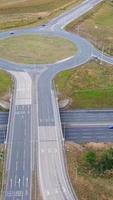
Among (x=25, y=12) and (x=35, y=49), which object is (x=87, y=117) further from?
(x=25, y=12)

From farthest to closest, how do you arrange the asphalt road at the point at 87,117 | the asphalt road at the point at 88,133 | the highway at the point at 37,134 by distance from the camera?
the asphalt road at the point at 87,117, the asphalt road at the point at 88,133, the highway at the point at 37,134

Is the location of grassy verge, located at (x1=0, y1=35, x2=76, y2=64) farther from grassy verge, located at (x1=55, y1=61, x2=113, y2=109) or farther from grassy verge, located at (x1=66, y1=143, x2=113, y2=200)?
grassy verge, located at (x1=66, y1=143, x2=113, y2=200)

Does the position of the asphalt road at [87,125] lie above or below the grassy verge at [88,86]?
below

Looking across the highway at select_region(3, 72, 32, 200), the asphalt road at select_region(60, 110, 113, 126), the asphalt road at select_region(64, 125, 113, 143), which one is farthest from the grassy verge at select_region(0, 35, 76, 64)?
the asphalt road at select_region(64, 125, 113, 143)

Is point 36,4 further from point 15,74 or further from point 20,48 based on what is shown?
point 15,74

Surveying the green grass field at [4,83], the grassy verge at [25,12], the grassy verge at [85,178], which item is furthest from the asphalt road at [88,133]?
the grassy verge at [25,12]

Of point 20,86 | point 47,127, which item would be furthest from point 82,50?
point 47,127

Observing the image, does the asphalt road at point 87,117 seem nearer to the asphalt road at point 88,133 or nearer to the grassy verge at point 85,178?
the asphalt road at point 88,133
